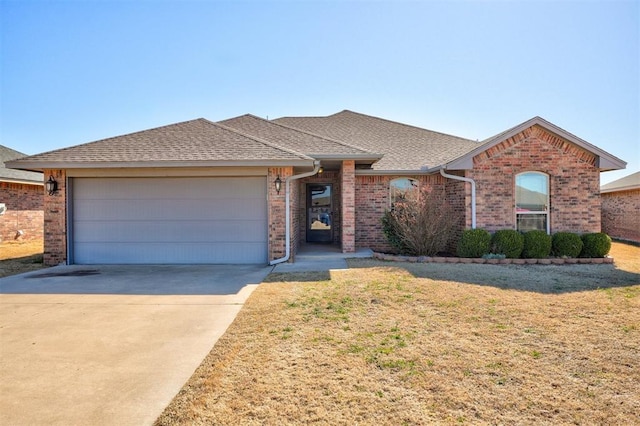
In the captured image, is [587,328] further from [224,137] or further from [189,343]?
[224,137]

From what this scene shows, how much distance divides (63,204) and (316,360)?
9.24m

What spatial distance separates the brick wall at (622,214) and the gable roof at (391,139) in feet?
28.0

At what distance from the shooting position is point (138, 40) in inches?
368

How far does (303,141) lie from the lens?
10969 mm

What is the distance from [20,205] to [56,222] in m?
7.38

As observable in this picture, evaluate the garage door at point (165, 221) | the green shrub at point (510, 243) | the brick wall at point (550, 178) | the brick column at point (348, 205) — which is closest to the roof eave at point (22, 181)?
the garage door at point (165, 221)

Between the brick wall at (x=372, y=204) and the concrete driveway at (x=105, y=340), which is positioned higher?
the brick wall at (x=372, y=204)

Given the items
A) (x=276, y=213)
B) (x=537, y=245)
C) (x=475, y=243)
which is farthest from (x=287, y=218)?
(x=537, y=245)

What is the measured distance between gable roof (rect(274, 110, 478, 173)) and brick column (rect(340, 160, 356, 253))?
1.29 m

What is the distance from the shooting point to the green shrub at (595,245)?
31.1 ft

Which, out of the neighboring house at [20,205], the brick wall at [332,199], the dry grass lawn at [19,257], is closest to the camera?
the dry grass lawn at [19,257]

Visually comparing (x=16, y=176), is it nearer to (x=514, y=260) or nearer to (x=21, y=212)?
(x=21, y=212)

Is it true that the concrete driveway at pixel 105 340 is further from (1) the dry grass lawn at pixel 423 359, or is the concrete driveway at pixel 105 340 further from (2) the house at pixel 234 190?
(2) the house at pixel 234 190

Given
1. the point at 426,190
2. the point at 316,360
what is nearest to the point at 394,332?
the point at 316,360
